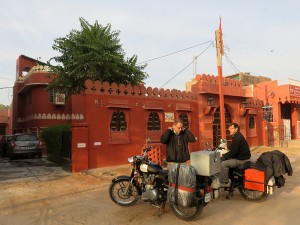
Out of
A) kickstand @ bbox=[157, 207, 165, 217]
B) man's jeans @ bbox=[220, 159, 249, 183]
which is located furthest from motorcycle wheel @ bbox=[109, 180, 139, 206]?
man's jeans @ bbox=[220, 159, 249, 183]

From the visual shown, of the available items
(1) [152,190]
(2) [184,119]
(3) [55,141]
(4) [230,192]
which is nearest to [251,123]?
(2) [184,119]

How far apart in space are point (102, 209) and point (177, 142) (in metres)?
2.07

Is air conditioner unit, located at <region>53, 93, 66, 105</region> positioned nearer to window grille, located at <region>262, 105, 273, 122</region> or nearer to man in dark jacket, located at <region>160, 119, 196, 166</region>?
man in dark jacket, located at <region>160, 119, 196, 166</region>

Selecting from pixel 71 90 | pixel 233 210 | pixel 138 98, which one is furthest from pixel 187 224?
pixel 71 90

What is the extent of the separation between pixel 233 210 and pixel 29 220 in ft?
12.8

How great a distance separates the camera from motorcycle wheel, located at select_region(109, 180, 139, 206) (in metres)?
5.84

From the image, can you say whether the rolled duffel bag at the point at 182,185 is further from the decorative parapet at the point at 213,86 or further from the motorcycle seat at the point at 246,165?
the decorative parapet at the point at 213,86

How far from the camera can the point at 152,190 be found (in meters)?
5.38

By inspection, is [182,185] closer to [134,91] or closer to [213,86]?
[134,91]

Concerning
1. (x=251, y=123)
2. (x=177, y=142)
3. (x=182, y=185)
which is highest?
(x=251, y=123)

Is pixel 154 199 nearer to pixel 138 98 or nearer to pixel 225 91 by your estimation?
pixel 138 98

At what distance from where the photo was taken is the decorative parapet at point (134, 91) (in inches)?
461

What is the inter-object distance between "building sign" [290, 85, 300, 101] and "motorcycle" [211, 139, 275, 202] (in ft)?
66.2

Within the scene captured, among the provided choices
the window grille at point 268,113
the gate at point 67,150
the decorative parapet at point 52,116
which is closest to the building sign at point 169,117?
the gate at point 67,150
